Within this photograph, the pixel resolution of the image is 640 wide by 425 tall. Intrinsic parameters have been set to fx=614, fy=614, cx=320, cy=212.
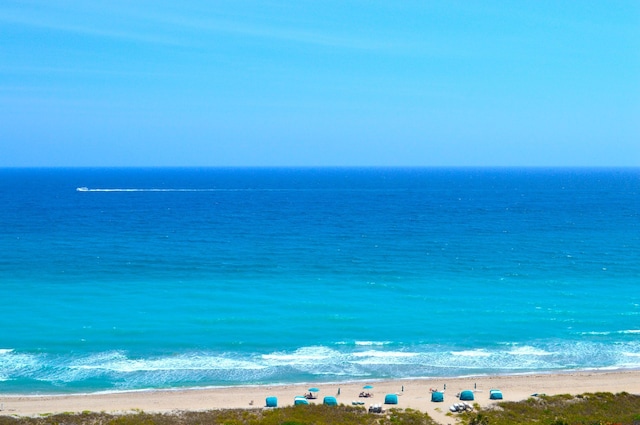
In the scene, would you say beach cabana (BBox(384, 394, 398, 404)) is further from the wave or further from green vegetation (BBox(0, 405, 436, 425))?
the wave

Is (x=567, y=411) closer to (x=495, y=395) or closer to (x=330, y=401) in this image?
→ (x=495, y=395)

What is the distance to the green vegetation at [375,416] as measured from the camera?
120ft

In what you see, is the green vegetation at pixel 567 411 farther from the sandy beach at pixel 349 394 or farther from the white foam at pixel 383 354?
the white foam at pixel 383 354

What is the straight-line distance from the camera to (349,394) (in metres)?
43.4

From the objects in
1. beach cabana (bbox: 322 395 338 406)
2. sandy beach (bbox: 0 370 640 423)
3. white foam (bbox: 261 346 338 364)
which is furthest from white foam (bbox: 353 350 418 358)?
beach cabana (bbox: 322 395 338 406)

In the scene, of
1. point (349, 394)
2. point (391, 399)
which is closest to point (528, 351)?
point (391, 399)

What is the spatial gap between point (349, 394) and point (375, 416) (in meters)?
5.43

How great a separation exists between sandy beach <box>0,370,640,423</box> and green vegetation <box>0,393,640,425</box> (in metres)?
1.64

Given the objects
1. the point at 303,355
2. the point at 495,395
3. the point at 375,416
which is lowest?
the point at 375,416

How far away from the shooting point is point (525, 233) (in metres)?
119

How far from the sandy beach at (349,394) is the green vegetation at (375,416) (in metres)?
1.64

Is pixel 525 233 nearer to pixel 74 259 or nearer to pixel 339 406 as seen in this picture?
pixel 74 259

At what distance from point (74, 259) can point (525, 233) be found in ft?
266

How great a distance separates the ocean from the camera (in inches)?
1965
